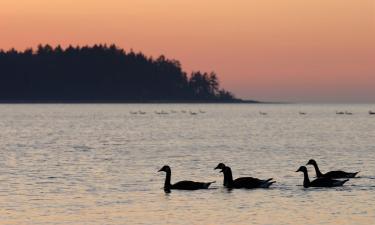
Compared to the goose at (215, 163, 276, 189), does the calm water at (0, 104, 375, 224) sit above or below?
below

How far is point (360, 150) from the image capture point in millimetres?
71438

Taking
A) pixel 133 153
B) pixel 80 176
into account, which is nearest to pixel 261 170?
pixel 80 176

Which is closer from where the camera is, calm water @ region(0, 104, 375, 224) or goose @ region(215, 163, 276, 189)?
calm water @ region(0, 104, 375, 224)

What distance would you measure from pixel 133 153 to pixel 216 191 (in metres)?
29.6

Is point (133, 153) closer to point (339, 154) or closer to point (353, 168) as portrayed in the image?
point (339, 154)

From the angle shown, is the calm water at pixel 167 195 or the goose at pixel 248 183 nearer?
the calm water at pixel 167 195

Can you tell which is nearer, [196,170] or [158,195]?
[158,195]

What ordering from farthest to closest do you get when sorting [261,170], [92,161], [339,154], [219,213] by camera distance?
[339,154] → [92,161] → [261,170] → [219,213]

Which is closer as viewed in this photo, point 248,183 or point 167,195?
point 167,195

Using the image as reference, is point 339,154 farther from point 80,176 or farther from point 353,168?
point 80,176

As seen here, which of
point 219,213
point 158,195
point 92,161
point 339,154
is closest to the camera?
point 219,213

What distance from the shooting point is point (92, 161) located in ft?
191

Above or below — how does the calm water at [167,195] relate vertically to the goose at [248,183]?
below

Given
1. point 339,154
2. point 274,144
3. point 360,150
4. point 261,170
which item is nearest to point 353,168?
point 261,170
